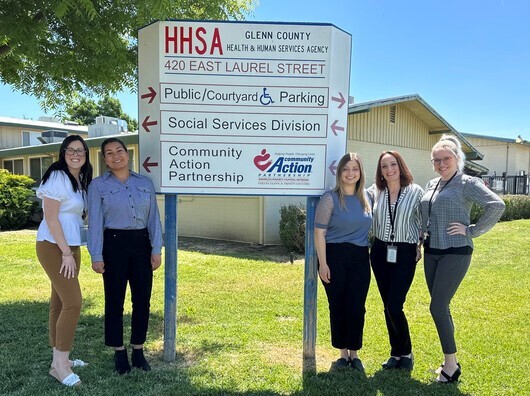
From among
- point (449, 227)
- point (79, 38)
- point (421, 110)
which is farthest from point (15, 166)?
point (449, 227)

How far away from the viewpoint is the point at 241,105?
3.76 meters

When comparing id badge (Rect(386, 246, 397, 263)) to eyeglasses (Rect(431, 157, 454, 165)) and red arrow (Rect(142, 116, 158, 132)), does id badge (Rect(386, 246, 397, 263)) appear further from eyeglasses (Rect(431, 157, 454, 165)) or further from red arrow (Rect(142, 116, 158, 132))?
red arrow (Rect(142, 116, 158, 132))

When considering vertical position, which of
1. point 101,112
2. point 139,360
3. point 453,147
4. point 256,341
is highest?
point 101,112

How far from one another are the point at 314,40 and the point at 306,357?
9.20ft

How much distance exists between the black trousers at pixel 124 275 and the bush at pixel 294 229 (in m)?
6.75

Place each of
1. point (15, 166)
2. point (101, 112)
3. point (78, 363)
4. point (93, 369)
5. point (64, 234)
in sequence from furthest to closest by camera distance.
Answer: point (101, 112) → point (15, 166) → point (78, 363) → point (93, 369) → point (64, 234)

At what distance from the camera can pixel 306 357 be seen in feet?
13.1

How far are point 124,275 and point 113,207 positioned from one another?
556mm

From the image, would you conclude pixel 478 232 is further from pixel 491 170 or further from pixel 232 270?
pixel 491 170

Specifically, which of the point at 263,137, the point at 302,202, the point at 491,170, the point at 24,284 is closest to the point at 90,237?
the point at 263,137

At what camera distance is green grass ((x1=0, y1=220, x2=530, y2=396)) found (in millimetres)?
3471

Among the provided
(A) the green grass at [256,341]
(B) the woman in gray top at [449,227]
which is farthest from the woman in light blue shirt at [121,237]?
(B) the woman in gray top at [449,227]

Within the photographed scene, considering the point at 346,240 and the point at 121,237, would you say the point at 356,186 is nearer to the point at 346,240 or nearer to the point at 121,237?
the point at 346,240

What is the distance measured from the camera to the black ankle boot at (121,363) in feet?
11.9
